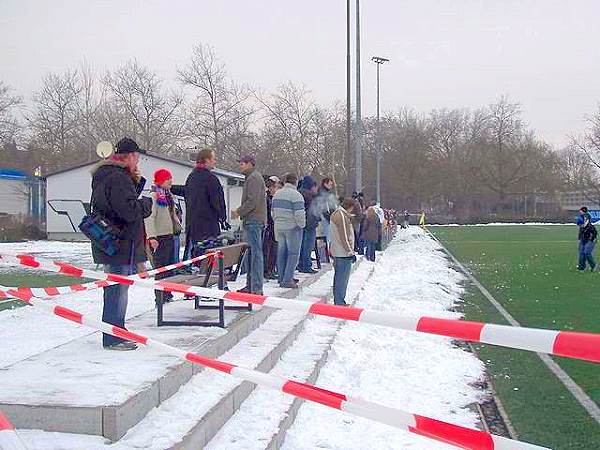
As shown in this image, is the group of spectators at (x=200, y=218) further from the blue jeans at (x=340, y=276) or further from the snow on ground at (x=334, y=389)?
the snow on ground at (x=334, y=389)

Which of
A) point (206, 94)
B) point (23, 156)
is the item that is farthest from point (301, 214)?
point (23, 156)

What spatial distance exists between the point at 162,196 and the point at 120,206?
3628mm

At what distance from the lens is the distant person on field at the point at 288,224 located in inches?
424

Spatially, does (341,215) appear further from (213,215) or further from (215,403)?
(215,403)

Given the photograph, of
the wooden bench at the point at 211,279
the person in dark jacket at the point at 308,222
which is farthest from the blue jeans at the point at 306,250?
the wooden bench at the point at 211,279

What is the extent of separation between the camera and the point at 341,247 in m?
10.7

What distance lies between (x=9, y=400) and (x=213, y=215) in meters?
4.88

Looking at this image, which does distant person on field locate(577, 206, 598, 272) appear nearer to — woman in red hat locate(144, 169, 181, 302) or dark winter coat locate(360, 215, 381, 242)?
dark winter coat locate(360, 215, 381, 242)

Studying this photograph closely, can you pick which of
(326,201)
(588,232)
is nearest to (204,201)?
(326,201)

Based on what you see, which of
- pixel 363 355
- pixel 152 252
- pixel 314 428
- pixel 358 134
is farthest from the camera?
pixel 358 134

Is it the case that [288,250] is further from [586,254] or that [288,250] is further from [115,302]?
[586,254]

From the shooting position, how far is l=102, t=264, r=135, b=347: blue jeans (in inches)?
235

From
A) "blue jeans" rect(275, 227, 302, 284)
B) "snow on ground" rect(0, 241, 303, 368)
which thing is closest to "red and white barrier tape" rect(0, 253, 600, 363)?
"snow on ground" rect(0, 241, 303, 368)

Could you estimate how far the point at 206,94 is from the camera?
56062 mm
